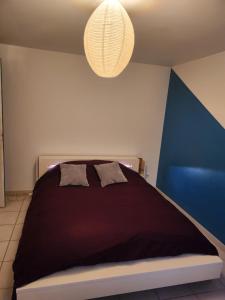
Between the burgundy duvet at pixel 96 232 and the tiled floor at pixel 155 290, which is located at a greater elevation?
the burgundy duvet at pixel 96 232

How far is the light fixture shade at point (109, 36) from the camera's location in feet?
4.48

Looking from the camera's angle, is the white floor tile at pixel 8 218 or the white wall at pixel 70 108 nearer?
the white floor tile at pixel 8 218

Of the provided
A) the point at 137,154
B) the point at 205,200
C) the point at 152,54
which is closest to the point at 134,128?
the point at 137,154

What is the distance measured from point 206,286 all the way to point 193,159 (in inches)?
61.9

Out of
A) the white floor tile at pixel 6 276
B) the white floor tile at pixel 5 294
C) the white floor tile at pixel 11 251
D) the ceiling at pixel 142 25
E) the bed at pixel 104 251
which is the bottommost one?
the white floor tile at pixel 5 294

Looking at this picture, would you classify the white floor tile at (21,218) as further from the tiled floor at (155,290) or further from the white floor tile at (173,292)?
the white floor tile at (173,292)

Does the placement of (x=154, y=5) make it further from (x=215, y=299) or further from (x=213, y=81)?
(x=215, y=299)

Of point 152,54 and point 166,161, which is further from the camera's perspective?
point 166,161

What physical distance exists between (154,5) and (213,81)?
4.80ft

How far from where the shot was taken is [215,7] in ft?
5.10

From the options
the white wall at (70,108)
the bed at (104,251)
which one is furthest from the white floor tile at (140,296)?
the white wall at (70,108)

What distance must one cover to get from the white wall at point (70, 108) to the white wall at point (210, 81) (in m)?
0.62

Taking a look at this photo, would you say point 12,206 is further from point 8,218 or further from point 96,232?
point 96,232

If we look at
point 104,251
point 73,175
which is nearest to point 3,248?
point 73,175
